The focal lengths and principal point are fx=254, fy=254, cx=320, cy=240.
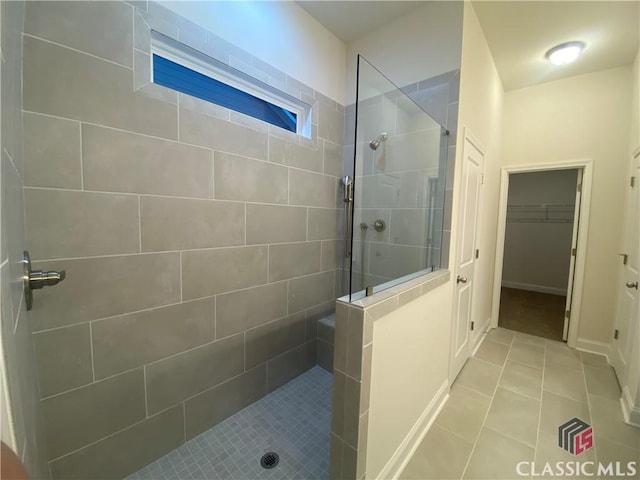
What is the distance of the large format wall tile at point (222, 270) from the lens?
56.2 inches

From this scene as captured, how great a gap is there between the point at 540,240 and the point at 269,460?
18.5 feet

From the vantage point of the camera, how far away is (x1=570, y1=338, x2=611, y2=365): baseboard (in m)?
2.56

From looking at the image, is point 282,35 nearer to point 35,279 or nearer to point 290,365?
point 35,279

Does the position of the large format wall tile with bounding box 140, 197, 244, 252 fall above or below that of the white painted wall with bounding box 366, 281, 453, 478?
above

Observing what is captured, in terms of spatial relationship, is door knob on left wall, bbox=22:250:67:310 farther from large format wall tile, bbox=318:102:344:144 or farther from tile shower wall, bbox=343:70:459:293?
large format wall tile, bbox=318:102:344:144

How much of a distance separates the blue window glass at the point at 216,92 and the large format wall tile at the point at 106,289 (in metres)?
0.96

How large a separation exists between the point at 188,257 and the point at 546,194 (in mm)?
5866

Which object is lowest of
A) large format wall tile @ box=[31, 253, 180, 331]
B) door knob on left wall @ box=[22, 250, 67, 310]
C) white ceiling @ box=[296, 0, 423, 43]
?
large format wall tile @ box=[31, 253, 180, 331]

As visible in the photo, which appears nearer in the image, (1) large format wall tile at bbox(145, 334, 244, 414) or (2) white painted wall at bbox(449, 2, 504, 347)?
(1) large format wall tile at bbox(145, 334, 244, 414)

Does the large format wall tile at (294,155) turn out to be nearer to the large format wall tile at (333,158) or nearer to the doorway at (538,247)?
the large format wall tile at (333,158)

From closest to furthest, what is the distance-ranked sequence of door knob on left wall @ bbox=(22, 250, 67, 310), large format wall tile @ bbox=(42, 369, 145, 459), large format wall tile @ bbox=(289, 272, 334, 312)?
door knob on left wall @ bbox=(22, 250, 67, 310) → large format wall tile @ bbox=(42, 369, 145, 459) → large format wall tile @ bbox=(289, 272, 334, 312)

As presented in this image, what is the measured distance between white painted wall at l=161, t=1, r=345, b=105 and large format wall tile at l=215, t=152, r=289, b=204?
2.36ft

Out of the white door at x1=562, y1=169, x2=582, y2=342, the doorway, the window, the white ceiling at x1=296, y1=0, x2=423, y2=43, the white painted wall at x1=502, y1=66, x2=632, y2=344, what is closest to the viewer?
the window

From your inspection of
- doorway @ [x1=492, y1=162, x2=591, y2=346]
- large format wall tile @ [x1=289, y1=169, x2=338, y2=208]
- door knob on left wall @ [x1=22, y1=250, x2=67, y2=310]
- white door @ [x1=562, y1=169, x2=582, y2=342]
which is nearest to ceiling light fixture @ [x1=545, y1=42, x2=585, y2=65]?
white door @ [x1=562, y1=169, x2=582, y2=342]
